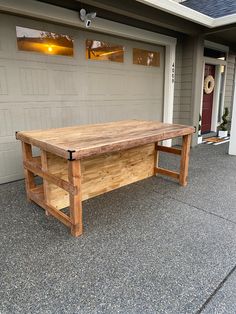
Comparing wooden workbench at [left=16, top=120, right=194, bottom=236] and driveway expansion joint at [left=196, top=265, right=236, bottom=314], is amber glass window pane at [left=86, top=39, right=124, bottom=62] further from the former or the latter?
driveway expansion joint at [left=196, top=265, right=236, bottom=314]

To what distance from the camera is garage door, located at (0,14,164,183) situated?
3.33 m

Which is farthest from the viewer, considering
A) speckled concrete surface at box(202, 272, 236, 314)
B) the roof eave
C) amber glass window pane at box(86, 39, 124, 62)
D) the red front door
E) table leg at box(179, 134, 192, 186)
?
the red front door

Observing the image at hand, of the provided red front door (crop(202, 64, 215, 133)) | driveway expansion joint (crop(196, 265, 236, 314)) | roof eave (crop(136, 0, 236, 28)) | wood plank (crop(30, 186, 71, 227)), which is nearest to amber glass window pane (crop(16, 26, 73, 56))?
roof eave (crop(136, 0, 236, 28))

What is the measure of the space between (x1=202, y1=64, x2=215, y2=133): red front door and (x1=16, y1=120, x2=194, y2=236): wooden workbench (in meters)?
3.94

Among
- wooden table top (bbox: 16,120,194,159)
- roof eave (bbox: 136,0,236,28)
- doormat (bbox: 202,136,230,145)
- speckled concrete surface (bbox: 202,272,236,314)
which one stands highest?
roof eave (bbox: 136,0,236,28)

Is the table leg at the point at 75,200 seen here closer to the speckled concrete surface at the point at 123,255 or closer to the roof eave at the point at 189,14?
the speckled concrete surface at the point at 123,255

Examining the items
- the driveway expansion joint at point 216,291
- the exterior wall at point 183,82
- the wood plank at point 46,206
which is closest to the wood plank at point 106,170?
the wood plank at point 46,206

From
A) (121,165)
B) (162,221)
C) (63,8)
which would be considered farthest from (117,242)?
(63,8)

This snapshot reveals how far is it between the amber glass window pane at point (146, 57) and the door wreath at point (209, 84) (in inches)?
77.1

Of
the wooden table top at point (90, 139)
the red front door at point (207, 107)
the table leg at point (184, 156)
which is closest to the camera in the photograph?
the wooden table top at point (90, 139)

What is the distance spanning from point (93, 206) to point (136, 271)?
114 centimetres

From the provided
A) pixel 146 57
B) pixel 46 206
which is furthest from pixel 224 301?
pixel 146 57

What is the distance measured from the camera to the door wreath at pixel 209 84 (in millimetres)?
6546

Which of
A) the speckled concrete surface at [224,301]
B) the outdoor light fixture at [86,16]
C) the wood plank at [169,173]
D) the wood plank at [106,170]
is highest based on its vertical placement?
the outdoor light fixture at [86,16]
